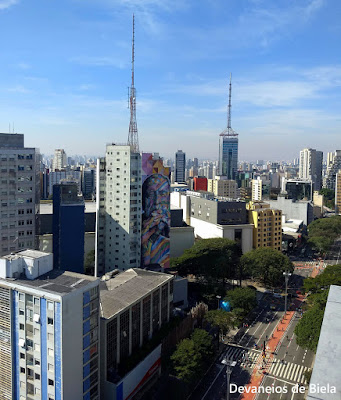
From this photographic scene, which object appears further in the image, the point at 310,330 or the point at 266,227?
the point at 266,227

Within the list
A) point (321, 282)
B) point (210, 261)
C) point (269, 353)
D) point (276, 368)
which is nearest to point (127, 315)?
point (276, 368)

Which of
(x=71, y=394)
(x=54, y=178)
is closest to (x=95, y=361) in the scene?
(x=71, y=394)

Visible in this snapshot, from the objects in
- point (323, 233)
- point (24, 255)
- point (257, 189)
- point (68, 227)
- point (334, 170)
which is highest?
point (334, 170)

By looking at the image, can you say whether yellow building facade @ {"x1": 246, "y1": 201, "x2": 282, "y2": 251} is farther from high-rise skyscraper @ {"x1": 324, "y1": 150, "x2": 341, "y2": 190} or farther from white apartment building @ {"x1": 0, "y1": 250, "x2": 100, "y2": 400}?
high-rise skyscraper @ {"x1": 324, "y1": 150, "x2": 341, "y2": 190}

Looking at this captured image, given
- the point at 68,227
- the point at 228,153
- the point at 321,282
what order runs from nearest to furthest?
the point at 68,227 → the point at 321,282 → the point at 228,153

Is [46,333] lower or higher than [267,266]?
higher

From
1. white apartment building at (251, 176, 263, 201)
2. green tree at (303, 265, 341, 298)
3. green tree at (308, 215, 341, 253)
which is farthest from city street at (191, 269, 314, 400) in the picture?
white apartment building at (251, 176, 263, 201)

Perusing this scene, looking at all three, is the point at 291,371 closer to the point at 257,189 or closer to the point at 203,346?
the point at 203,346
